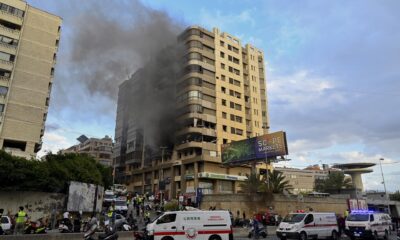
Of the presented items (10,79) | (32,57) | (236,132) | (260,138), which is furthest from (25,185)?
(236,132)

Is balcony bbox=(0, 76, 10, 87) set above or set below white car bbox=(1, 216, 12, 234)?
above

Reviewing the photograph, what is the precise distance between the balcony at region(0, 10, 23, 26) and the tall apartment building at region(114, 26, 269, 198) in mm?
19480

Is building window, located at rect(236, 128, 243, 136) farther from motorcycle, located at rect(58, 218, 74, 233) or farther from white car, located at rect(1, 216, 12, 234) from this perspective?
white car, located at rect(1, 216, 12, 234)

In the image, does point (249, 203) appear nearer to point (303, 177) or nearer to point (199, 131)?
point (199, 131)

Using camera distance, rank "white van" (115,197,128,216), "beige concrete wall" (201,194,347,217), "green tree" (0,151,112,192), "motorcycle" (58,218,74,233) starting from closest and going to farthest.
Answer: "motorcycle" (58,218,74,233), "green tree" (0,151,112,192), "white van" (115,197,128,216), "beige concrete wall" (201,194,347,217)

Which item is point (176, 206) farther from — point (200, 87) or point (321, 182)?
point (321, 182)

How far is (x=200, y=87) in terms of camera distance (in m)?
67.6

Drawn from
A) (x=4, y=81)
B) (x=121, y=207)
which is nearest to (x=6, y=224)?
(x=121, y=207)

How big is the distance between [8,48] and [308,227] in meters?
49.5

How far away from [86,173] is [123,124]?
49.3 meters

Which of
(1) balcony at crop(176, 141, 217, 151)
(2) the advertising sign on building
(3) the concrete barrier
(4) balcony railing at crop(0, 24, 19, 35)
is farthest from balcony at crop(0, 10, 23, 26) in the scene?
(2) the advertising sign on building

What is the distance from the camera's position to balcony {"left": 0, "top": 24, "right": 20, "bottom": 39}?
5141 centimetres

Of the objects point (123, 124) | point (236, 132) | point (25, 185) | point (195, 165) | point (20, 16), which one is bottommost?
point (25, 185)

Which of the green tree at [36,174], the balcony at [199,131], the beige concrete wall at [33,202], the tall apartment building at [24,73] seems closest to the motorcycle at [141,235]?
the beige concrete wall at [33,202]
